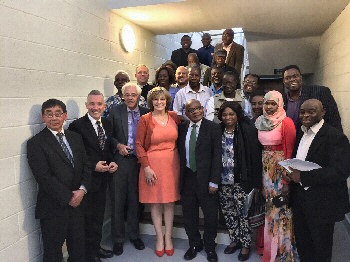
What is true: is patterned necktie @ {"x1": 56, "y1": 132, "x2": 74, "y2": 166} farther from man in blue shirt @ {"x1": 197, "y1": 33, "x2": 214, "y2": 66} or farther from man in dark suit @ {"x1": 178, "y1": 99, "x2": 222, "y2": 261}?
man in blue shirt @ {"x1": 197, "y1": 33, "x2": 214, "y2": 66}

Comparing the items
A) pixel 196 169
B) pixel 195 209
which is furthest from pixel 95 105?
pixel 195 209

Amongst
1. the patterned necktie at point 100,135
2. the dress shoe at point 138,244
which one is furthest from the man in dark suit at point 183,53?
the dress shoe at point 138,244

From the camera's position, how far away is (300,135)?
2.38 meters

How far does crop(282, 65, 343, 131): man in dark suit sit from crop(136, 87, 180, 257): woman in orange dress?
1.09 meters

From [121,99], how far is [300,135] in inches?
72.4

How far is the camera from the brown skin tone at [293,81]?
2811 mm

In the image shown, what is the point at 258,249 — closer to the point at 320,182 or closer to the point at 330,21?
the point at 320,182

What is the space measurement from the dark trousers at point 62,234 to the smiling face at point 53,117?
0.66 m

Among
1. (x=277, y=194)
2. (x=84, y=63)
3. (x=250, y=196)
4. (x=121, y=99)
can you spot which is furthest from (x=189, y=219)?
(x=84, y=63)

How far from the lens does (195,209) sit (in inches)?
114

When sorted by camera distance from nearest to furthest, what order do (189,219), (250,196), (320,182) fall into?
1. (320,182)
2. (250,196)
3. (189,219)

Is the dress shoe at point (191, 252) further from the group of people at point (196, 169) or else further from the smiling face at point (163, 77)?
the smiling face at point (163, 77)

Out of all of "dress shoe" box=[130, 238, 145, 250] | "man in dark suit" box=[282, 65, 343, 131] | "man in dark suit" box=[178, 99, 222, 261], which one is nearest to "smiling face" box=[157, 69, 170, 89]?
"man in dark suit" box=[178, 99, 222, 261]

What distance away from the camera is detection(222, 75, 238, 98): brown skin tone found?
317 centimetres
